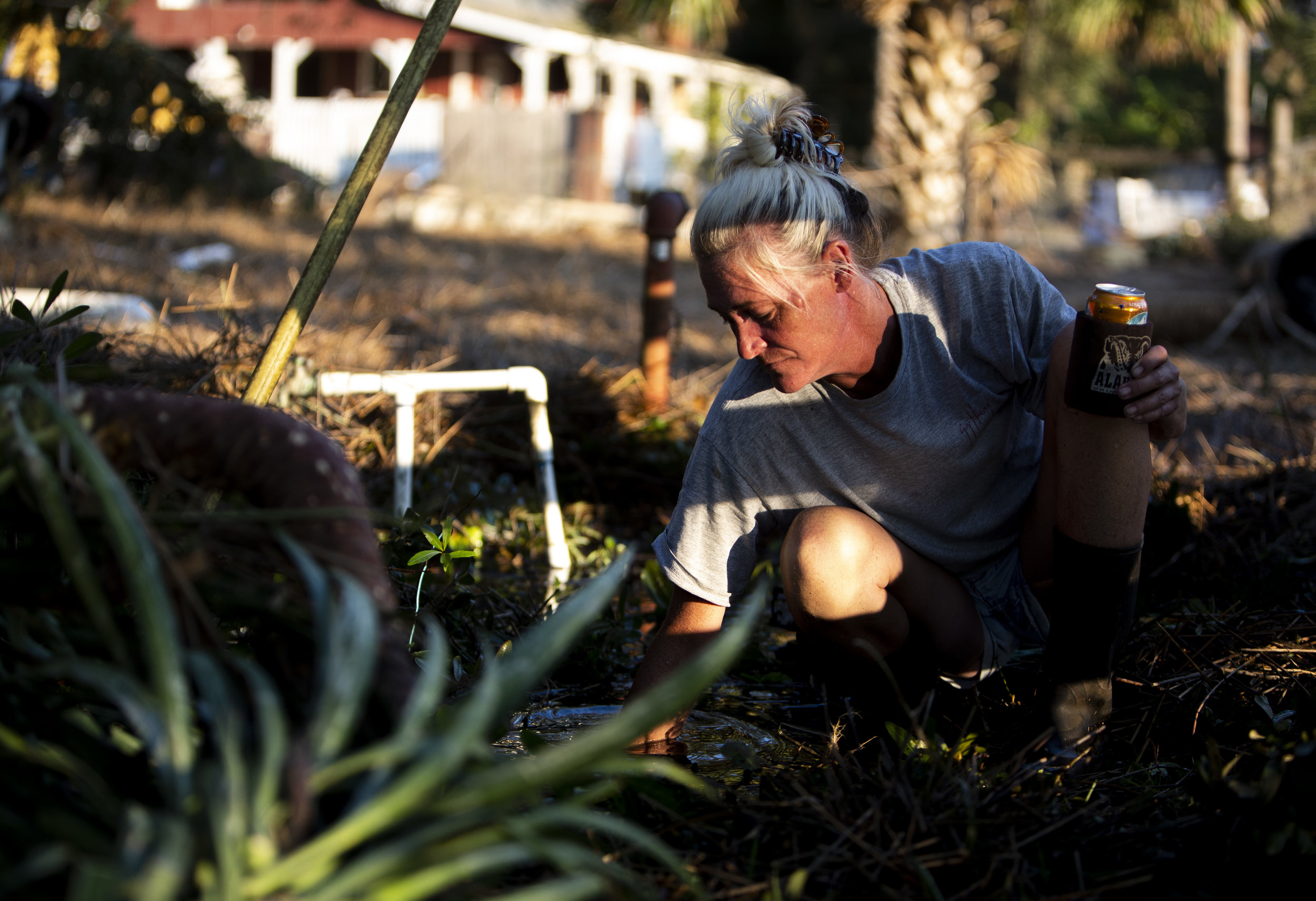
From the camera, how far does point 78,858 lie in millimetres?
777

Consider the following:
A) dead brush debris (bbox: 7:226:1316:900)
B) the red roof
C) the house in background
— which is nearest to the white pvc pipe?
dead brush debris (bbox: 7:226:1316:900)

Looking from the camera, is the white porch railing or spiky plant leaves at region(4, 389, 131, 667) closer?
spiky plant leaves at region(4, 389, 131, 667)

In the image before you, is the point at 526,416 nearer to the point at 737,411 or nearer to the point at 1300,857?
the point at 737,411

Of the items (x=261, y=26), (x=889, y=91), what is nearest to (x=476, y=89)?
(x=261, y=26)

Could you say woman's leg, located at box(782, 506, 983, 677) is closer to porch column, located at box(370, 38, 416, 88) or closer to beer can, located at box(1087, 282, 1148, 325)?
beer can, located at box(1087, 282, 1148, 325)

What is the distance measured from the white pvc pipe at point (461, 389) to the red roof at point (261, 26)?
14220mm

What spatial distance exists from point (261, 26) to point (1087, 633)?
17124 millimetres

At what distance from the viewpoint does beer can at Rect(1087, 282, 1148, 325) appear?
1.46 meters

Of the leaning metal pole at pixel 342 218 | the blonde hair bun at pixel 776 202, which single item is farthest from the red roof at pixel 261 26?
the blonde hair bun at pixel 776 202

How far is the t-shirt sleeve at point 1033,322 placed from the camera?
1816 mm

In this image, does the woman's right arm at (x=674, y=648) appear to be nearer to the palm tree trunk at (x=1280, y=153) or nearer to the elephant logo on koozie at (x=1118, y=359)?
the elephant logo on koozie at (x=1118, y=359)

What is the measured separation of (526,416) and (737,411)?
159 centimetres

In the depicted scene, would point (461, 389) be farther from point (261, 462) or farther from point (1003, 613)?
point (261, 462)

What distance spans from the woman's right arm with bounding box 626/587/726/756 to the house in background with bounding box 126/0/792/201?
872cm
